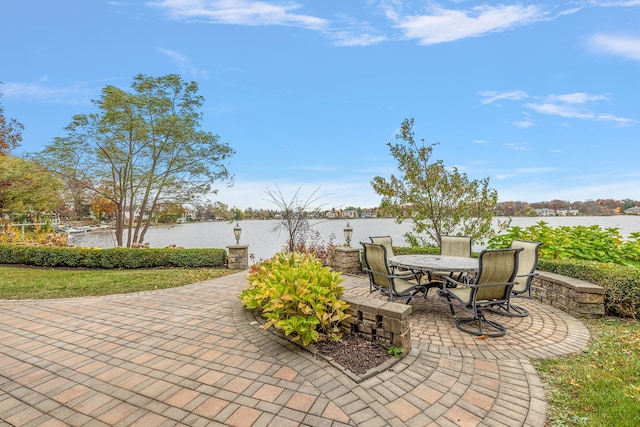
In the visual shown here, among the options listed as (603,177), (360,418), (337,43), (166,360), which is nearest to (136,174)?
(337,43)

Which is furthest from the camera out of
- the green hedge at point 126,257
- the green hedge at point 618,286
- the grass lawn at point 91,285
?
the green hedge at point 126,257

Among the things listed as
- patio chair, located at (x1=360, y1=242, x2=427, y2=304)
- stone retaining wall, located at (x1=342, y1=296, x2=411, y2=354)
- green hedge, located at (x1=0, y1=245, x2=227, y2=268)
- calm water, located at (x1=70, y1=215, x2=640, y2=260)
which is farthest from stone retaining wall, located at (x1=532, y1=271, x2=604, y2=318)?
green hedge, located at (x1=0, y1=245, x2=227, y2=268)

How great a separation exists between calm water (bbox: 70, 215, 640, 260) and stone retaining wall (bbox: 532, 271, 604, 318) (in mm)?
2656

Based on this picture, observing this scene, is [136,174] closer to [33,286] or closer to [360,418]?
[33,286]

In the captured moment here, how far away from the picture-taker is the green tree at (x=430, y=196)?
24.7ft

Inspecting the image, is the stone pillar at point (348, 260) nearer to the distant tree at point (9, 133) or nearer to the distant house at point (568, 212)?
the distant house at point (568, 212)

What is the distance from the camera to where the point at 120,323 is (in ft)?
11.8

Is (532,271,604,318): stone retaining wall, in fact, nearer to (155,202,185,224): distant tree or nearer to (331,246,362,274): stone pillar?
(331,246,362,274): stone pillar

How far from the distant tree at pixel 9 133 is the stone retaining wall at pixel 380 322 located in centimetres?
2496

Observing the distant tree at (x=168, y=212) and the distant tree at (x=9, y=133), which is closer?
the distant tree at (x=168, y=212)

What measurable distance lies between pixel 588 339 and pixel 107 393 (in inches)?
185

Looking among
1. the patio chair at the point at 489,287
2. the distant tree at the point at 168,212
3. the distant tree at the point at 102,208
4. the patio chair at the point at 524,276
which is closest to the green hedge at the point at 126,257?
the distant tree at the point at 102,208

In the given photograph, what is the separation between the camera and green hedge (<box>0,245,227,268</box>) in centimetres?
855

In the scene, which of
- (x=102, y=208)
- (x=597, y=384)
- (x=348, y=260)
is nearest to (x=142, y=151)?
(x=102, y=208)
